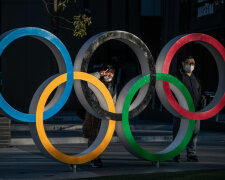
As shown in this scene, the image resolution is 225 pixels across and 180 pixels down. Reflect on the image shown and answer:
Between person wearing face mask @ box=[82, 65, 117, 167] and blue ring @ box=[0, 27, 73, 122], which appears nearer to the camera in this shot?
blue ring @ box=[0, 27, 73, 122]

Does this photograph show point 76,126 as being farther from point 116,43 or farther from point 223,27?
point 116,43

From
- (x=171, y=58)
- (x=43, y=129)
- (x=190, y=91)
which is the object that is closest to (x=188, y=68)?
(x=190, y=91)

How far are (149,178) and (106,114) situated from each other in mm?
1450

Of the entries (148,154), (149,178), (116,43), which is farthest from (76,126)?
(116,43)

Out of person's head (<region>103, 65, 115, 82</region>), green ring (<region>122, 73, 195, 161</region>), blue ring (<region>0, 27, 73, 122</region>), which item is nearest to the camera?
blue ring (<region>0, 27, 73, 122</region>)

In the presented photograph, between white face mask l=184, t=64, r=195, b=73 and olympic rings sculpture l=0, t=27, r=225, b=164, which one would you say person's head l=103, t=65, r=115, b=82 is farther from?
white face mask l=184, t=64, r=195, b=73

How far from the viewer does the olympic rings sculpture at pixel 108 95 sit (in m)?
10.1

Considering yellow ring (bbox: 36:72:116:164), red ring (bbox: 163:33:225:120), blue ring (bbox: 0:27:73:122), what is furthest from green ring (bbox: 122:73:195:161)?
blue ring (bbox: 0:27:73:122)

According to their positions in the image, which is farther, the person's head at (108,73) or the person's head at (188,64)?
the person's head at (188,64)

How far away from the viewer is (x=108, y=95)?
35.1 ft

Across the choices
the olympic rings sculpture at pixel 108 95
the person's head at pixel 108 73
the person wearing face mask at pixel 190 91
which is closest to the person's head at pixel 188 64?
the person wearing face mask at pixel 190 91

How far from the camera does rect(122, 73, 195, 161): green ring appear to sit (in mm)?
10789

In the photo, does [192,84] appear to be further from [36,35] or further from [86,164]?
[36,35]

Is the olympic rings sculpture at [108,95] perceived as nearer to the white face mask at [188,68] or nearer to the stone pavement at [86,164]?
the stone pavement at [86,164]
